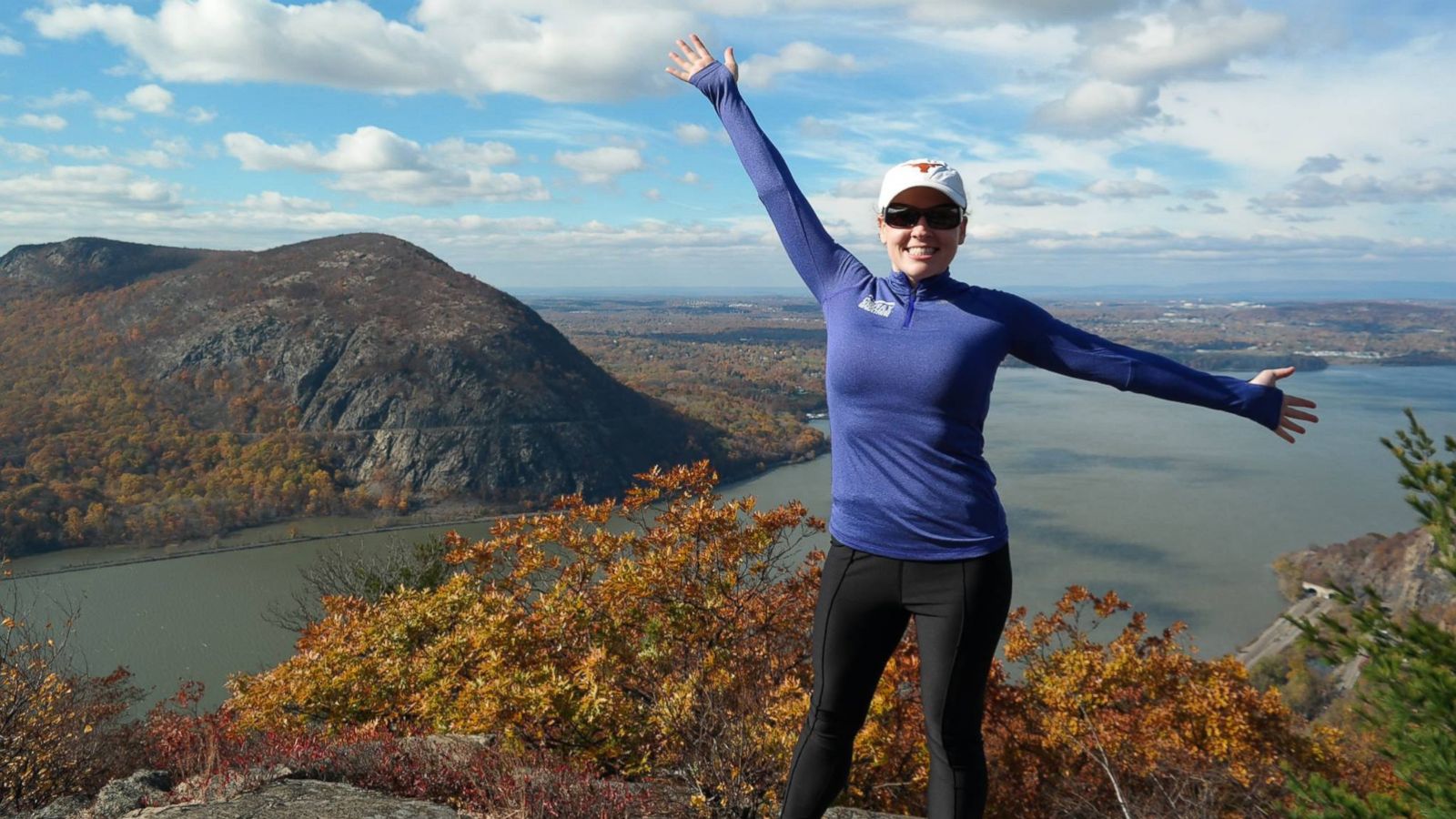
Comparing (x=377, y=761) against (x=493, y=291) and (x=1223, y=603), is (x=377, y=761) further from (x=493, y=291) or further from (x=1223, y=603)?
(x=493, y=291)

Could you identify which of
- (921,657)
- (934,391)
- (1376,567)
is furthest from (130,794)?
(1376,567)

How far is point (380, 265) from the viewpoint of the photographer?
102m

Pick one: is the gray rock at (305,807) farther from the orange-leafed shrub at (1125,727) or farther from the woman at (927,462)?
the orange-leafed shrub at (1125,727)

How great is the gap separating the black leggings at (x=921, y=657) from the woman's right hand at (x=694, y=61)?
145 centimetres

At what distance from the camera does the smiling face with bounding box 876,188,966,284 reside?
2.06 metres

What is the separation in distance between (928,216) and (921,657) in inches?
41.3

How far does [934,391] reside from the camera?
195 cm

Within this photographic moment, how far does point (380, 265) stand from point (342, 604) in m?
97.3

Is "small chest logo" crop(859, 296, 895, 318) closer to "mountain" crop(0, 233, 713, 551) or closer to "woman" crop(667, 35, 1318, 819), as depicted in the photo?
"woman" crop(667, 35, 1318, 819)

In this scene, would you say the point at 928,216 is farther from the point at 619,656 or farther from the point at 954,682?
the point at 619,656

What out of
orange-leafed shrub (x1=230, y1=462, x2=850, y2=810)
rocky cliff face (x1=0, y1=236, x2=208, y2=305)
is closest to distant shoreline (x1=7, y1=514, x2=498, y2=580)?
orange-leafed shrub (x1=230, y1=462, x2=850, y2=810)

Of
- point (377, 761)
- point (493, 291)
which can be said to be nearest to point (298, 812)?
point (377, 761)

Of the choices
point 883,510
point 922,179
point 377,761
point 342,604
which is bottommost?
point 342,604

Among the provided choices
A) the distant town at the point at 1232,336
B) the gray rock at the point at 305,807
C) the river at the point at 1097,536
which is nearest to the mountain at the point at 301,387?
the river at the point at 1097,536
